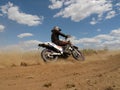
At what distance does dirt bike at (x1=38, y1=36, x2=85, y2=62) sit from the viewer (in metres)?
14.2

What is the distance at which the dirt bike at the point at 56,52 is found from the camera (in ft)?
46.6

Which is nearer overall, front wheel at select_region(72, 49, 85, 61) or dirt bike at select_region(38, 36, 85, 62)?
dirt bike at select_region(38, 36, 85, 62)

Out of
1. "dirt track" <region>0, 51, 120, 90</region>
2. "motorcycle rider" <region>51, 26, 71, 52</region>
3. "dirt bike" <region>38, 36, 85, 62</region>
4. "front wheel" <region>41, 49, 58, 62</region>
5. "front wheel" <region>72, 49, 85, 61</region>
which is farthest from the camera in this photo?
"front wheel" <region>72, 49, 85, 61</region>

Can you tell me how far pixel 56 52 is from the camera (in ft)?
48.4

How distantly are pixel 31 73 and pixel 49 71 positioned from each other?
0.74 m

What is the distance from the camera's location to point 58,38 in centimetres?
1509

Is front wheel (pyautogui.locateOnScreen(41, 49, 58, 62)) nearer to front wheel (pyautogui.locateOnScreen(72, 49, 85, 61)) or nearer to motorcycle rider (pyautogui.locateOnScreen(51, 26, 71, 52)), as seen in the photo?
motorcycle rider (pyautogui.locateOnScreen(51, 26, 71, 52))

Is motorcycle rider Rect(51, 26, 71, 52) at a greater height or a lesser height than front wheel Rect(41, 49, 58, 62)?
greater

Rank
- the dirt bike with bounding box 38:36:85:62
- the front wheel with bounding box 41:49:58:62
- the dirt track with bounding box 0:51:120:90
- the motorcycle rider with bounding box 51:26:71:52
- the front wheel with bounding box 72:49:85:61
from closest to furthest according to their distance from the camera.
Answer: the dirt track with bounding box 0:51:120:90
the front wheel with bounding box 41:49:58:62
the dirt bike with bounding box 38:36:85:62
the motorcycle rider with bounding box 51:26:71:52
the front wheel with bounding box 72:49:85:61

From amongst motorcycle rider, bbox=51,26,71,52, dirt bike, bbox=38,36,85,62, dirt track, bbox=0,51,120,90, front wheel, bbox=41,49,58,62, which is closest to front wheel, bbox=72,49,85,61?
dirt bike, bbox=38,36,85,62

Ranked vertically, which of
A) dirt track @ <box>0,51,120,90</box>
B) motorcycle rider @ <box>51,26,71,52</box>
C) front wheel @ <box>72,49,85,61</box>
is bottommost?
dirt track @ <box>0,51,120,90</box>

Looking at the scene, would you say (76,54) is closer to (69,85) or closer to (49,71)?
(49,71)

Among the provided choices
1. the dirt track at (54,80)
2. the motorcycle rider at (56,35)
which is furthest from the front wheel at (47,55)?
the dirt track at (54,80)

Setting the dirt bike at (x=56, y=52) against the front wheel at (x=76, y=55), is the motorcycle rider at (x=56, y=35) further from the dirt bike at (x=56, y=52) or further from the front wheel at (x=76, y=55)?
the front wheel at (x=76, y=55)
